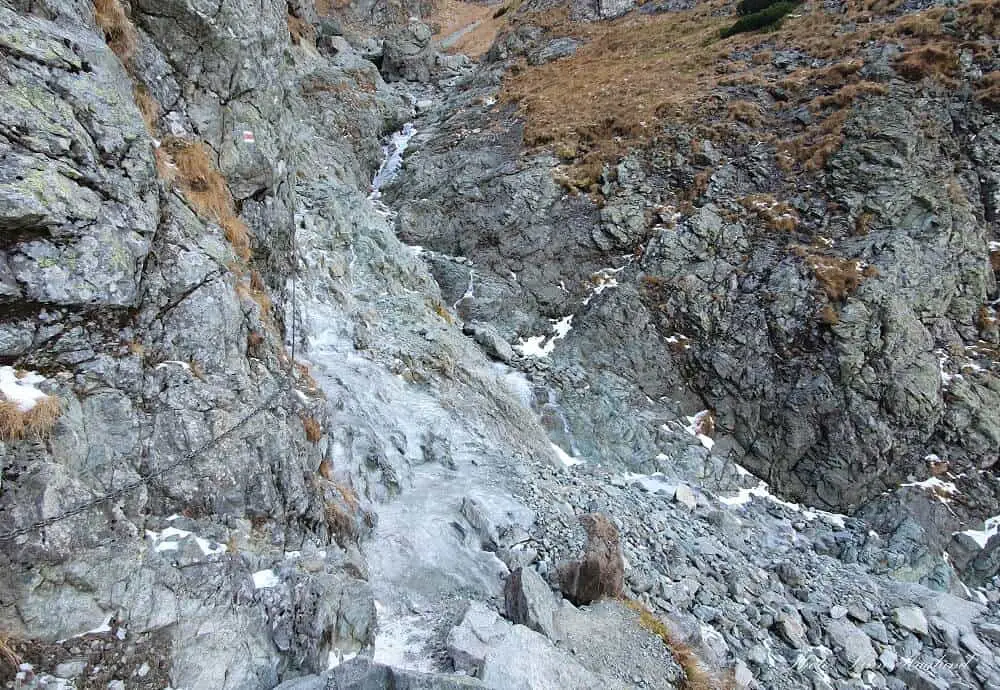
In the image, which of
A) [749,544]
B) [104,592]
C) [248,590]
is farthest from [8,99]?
[749,544]

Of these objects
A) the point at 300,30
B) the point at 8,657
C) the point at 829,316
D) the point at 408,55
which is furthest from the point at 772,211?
the point at 408,55

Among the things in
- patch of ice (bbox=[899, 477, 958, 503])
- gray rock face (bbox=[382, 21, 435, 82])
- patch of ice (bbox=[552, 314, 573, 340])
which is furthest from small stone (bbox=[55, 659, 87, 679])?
gray rock face (bbox=[382, 21, 435, 82])

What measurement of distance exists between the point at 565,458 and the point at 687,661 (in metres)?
7.70

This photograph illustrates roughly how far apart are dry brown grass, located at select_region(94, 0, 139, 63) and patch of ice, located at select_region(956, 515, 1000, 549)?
2272 centimetres

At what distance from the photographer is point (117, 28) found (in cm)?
966

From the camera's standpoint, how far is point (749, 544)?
44.1 ft

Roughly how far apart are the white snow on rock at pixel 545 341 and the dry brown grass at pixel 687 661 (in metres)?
11.2

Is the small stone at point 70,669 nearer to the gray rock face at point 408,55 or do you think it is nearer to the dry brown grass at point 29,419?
the dry brown grass at point 29,419

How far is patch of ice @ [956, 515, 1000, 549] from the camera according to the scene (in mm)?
14945

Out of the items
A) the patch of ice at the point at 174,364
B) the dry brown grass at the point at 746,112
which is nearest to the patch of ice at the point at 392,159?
the dry brown grass at the point at 746,112

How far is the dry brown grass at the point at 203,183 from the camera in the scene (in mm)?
9562

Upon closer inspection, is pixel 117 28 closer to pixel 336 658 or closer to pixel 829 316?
pixel 336 658

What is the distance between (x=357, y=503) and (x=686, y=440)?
11.4m

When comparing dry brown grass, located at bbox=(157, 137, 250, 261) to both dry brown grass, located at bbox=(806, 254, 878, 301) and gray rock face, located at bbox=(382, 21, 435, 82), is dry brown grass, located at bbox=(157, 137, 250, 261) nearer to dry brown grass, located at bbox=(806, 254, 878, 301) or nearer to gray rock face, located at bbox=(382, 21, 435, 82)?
dry brown grass, located at bbox=(806, 254, 878, 301)
